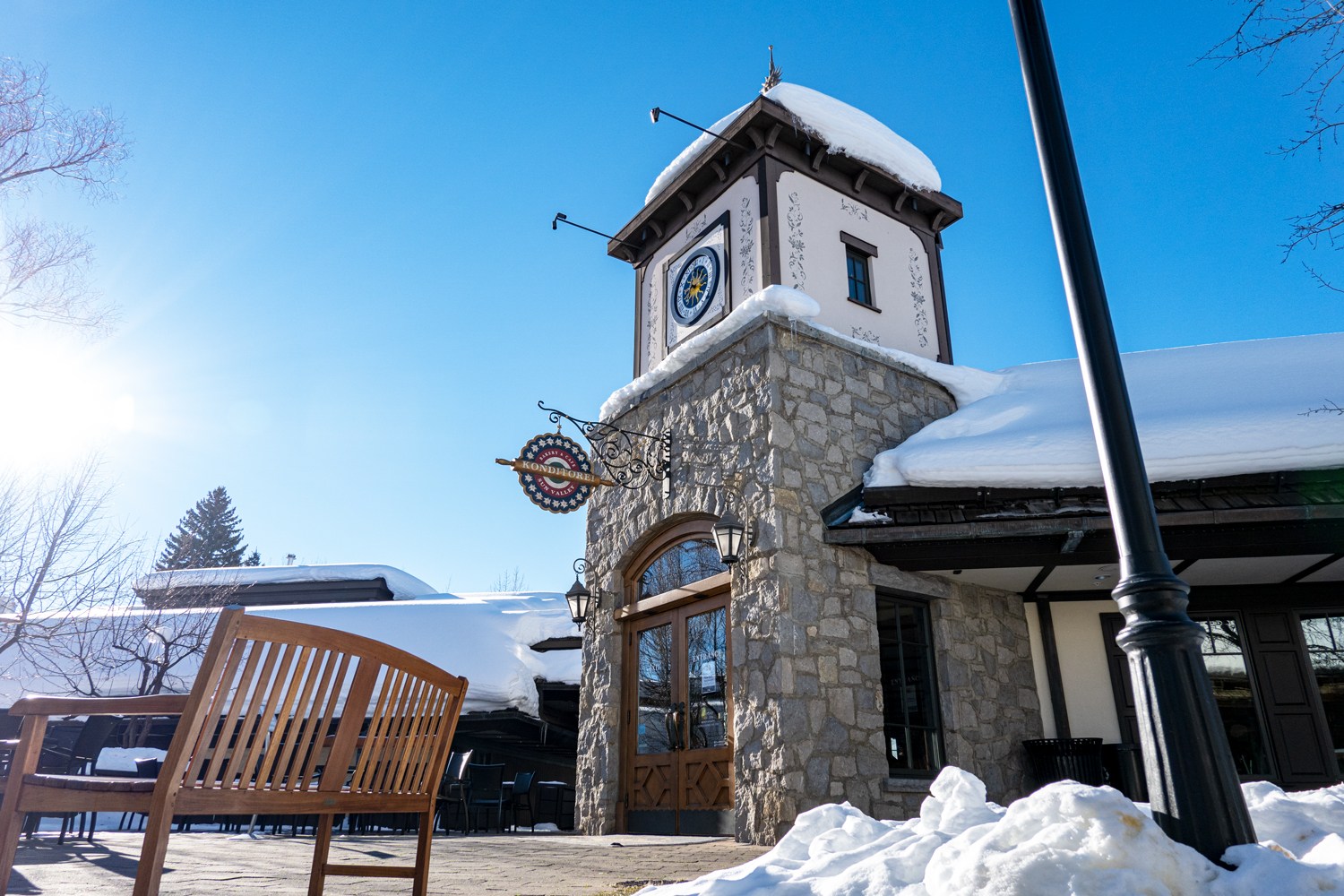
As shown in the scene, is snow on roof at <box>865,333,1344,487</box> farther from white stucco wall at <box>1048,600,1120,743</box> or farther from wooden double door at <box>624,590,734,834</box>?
wooden double door at <box>624,590,734,834</box>

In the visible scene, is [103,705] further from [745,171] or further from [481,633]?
[481,633]

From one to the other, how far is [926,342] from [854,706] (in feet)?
16.3

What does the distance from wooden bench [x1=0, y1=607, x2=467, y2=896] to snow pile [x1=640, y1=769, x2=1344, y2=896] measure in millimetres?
1036

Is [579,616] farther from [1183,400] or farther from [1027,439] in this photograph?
[1183,400]

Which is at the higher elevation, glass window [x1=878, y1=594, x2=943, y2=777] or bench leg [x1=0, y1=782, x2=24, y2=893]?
glass window [x1=878, y1=594, x2=943, y2=777]

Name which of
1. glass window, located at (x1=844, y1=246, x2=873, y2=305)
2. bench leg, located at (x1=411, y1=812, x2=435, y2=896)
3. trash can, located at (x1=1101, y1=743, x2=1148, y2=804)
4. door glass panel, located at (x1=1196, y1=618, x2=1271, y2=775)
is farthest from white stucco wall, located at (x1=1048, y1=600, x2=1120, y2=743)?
bench leg, located at (x1=411, y1=812, x2=435, y2=896)

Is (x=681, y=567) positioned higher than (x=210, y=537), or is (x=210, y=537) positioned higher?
(x=210, y=537)

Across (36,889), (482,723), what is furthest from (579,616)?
(36,889)

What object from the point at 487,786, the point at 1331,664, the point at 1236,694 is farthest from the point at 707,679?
the point at 1331,664

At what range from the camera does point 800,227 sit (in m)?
9.84

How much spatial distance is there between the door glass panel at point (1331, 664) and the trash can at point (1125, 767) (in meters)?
1.69

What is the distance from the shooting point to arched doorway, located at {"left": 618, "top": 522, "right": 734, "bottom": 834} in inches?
320

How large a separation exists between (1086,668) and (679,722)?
422 cm

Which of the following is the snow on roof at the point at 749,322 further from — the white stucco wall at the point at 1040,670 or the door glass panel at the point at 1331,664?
the door glass panel at the point at 1331,664
